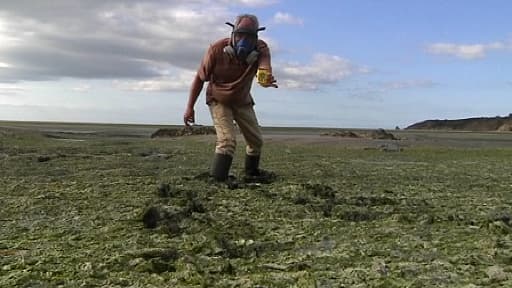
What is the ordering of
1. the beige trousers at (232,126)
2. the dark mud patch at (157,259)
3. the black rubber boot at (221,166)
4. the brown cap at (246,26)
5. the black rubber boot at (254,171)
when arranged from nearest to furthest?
1. the dark mud patch at (157,259)
2. the brown cap at (246,26)
3. the black rubber boot at (221,166)
4. the beige trousers at (232,126)
5. the black rubber boot at (254,171)

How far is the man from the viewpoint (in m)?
6.15

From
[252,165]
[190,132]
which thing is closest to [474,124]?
[190,132]

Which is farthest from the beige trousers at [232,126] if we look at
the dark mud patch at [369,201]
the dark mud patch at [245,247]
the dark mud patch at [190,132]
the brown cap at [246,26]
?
the dark mud patch at [190,132]

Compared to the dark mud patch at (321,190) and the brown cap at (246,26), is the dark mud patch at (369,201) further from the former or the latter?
the brown cap at (246,26)

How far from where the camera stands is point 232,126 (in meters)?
6.51

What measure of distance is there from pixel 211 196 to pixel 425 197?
6.25ft

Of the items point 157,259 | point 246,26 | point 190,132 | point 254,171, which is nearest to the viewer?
point 157,259

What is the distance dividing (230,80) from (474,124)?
92363mm

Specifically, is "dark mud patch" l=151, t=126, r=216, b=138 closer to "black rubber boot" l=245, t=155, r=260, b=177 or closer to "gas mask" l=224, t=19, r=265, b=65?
"black rubber boot" l=245, t=155, r=260, b=177

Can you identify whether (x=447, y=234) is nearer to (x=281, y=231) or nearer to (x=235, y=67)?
(x=281, y=231)

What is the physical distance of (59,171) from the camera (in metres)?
7.46

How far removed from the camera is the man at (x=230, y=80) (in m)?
6.15

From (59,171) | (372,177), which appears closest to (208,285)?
(372,177)

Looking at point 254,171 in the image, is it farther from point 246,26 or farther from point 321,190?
point 246,26
